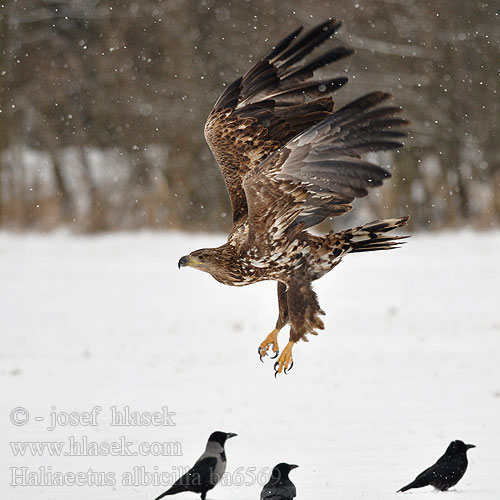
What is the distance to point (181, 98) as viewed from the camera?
25.8 metres

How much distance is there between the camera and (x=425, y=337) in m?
13.6

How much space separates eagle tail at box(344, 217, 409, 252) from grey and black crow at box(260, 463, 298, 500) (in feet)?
4.96

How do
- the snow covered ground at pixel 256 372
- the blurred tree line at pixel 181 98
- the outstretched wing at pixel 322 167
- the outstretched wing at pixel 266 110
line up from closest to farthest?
1. the outstretched wing at pixel 322 167
2. the outstretched wing at pixel 266 110
3. the snow covered ground at pixel 256 372
4. the blurred tree line at pixel 181 98

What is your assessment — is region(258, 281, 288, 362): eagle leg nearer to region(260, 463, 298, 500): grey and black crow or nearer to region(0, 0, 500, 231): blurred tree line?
region(260, 463, 298, 500): grey and black crow

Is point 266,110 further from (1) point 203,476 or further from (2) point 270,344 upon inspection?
(1) point 203,476

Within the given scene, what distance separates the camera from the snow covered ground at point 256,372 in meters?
7.57

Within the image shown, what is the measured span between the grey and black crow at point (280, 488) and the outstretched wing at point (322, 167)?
1487mm

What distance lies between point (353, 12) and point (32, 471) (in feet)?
62.0

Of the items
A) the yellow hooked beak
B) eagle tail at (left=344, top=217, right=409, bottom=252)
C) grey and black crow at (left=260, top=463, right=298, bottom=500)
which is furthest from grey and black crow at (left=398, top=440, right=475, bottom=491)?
the yellow hooked beak

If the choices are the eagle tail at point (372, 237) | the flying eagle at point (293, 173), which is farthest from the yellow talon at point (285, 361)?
the eagle tail at point (372, 237)

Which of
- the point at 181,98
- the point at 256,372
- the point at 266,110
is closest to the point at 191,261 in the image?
the point at 266,110

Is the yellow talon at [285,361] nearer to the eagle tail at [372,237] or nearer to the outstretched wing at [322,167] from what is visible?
the outstretched wing at [322,167]

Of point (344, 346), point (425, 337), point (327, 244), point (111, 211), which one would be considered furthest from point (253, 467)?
point (111, 211)

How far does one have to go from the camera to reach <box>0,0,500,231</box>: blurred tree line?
2331 cm
